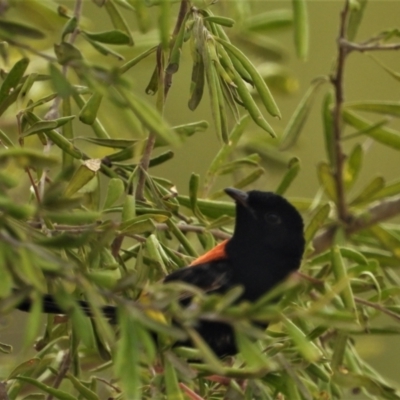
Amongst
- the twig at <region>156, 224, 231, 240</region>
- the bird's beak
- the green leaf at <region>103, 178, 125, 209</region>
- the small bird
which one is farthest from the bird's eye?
the green leaf at <region>103, 178, 125, 209</region>

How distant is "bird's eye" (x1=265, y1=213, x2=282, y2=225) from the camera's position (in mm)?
3419

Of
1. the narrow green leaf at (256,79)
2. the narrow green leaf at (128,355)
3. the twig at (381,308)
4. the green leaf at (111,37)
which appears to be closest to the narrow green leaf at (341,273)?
the twig at (381,308)

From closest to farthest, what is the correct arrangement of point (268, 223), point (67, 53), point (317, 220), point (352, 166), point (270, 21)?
point (67, 53) < point (317, 220) < point (352, 166) < point (268, 223) < point (270, 21)

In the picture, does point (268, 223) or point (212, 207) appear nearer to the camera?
point (212, 207)

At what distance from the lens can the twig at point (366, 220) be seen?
10.7 ft

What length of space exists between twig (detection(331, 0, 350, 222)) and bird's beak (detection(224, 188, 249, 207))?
36 cm

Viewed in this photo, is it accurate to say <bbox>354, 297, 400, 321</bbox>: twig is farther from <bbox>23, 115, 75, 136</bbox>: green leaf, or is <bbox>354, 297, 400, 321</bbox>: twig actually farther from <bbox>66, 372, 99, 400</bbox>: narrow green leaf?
<bbox>23, 115, 75, 136</bbox>: green leaf

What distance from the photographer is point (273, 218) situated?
11.3 feet

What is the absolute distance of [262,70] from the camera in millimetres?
4109

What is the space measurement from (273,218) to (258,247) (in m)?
0.13

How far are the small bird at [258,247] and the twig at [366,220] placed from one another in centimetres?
10

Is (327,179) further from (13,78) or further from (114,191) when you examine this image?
(13,78)

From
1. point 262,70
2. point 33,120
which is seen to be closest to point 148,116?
point 33,120

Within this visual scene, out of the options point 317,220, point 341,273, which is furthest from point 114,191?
point 317,220
